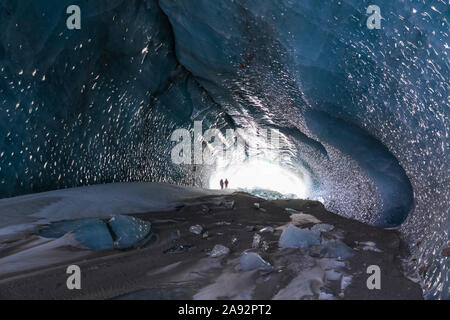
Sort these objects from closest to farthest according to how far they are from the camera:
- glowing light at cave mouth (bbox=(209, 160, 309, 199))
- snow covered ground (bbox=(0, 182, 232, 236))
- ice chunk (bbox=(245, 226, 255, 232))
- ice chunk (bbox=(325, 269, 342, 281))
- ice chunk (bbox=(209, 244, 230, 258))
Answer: ice chunk (bbox=(325, 269, 342, 281)) < ice chunk (bbox=(209, 244, 230, 258)) < snow covered ground (bbox=(0, 182, 232, 236)) < ice chunk (bbox=(245, 226, 255, 232)) < glowing light at cave mouth (bbox=(209, 160, 309, 199))

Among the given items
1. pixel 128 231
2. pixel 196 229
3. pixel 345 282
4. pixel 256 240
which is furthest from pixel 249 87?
pixel 345 282

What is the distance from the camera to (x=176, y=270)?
1.53 metres

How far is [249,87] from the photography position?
14.9ft

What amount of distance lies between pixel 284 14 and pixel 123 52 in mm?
1929

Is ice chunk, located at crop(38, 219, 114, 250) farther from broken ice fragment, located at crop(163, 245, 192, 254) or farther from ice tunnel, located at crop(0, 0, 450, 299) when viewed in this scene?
ice tunnel, located at crop(0, 0, 450, 299)

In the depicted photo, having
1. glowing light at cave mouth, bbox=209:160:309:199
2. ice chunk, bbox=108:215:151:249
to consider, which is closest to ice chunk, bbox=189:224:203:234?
ice chunk, bbox=108:215:151:249

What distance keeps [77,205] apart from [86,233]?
77 centimetres

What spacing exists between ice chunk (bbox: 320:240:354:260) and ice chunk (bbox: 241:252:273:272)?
1.53 ft

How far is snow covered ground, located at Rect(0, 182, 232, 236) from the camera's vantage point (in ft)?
7.00

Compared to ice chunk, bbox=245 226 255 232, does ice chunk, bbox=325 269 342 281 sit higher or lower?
lower

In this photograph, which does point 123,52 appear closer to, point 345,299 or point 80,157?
point 80,157

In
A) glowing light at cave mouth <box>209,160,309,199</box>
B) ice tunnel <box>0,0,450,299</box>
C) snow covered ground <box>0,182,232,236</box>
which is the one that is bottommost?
glowing light at cave mouth <box>209,160,309,199</box>

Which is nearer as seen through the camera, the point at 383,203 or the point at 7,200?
the point at 7,200

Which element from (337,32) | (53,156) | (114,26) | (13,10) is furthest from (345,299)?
(114,26)
